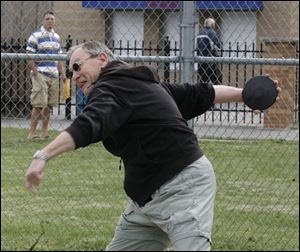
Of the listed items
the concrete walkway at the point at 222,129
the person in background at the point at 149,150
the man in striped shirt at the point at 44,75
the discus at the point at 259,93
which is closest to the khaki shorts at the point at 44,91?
the man in striped shirt at the point at 44,75

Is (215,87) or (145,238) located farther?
(215,87)

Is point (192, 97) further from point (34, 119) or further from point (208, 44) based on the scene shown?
point (34, 119)

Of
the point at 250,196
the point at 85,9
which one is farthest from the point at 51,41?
the point at 85,9

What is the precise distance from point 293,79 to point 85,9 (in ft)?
38.7

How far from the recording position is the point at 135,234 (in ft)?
16.6

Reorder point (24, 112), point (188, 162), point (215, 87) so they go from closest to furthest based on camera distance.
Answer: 1. point (188, 162)
2. point (215, 87)
3. point (24, 112)

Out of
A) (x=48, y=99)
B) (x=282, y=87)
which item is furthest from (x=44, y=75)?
(x=282, y=87)

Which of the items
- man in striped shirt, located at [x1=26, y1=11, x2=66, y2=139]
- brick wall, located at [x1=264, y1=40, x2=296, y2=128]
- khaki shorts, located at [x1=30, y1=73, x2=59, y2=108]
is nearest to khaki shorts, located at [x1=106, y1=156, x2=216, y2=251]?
khaki shorts, located at [x1=30, y1=73, x2=59, y2=108]

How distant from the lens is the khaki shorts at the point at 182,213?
4691 millimetres

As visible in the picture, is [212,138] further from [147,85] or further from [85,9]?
[85,9]

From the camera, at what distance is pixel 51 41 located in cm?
819

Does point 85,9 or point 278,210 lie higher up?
point 278,210

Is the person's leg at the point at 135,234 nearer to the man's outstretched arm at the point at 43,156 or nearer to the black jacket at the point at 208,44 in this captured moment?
the man's outstretched arm at the point at 43,156

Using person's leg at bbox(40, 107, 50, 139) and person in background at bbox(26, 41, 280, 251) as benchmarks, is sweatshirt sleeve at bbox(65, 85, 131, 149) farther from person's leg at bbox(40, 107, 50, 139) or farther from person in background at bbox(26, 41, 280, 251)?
person's leg at bbox(40, 107, 50, 139)
